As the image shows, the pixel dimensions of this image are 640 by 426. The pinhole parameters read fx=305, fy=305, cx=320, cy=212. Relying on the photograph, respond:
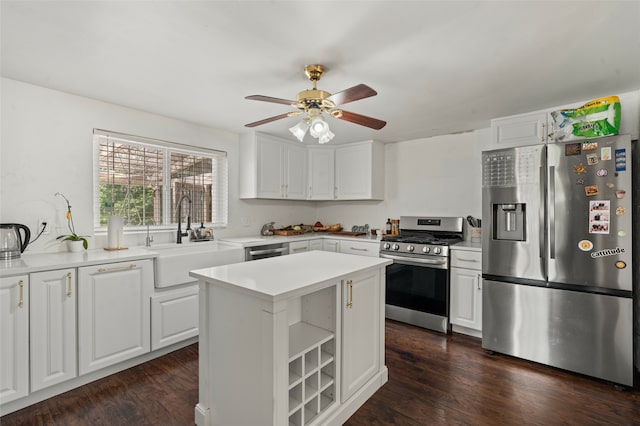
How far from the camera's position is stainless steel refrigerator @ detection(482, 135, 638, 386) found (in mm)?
2229

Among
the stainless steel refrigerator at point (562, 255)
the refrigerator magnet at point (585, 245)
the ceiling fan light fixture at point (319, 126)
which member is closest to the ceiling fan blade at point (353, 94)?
the ceiling fan light fixture at point (319, 126)

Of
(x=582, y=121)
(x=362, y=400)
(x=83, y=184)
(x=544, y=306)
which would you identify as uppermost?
(x=582, y=121)

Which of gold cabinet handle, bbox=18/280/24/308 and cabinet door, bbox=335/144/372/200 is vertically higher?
cabinet door, bbox=335/144/372/200

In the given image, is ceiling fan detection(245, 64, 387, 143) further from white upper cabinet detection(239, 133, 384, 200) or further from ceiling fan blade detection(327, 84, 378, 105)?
white upper cabinet detection(239, 133, 384, 200)

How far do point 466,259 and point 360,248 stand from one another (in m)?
1.29

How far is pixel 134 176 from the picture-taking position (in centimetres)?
311

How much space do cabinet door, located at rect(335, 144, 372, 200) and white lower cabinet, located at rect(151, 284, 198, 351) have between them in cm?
243

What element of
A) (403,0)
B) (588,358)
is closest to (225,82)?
(403,0)

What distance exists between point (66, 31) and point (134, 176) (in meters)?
1.63

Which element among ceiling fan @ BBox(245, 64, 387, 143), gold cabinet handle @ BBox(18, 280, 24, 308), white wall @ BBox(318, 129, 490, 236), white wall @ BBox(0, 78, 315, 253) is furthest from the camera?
white wall @ BBox(318, 129, 490, 236)

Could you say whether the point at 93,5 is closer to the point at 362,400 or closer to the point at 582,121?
the point at 362,400

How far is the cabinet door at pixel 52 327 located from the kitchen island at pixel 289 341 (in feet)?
3.57

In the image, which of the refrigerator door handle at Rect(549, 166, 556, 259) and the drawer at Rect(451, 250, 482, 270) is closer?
the refrigerator door handle at Rect(549, 166, 556, 259)

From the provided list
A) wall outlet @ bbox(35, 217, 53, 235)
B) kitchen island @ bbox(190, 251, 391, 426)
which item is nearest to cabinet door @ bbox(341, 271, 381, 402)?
kitchen island @ bbox(190, 251, 391, 426)
